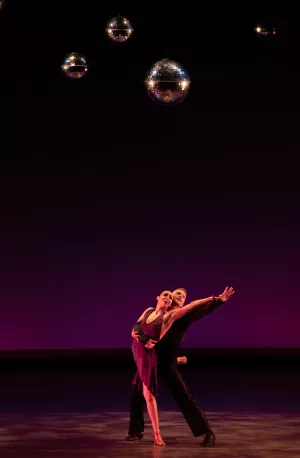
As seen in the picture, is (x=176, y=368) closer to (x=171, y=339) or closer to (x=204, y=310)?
(x=171, y=339)

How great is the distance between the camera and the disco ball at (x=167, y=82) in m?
6.76

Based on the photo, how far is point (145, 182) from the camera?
38.9ft

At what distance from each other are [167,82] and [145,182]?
16.8 feet

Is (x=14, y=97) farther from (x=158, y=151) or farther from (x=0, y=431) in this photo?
(x=0, y=431)

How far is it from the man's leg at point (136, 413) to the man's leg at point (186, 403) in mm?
253

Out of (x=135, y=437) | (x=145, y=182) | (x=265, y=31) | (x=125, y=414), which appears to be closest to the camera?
(x=135, y=437)

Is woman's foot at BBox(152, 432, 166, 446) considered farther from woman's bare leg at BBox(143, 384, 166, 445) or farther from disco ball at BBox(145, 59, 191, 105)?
disco ball at BBox(145, 59, 191, 105)

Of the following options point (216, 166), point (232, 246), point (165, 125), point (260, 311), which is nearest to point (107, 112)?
point (165, 125)

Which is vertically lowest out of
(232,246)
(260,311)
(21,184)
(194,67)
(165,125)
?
(260,311)

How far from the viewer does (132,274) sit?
1188 cm

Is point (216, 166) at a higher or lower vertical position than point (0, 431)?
higher

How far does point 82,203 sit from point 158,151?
3.69ft

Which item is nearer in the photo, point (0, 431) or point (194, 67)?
point (0, 431)

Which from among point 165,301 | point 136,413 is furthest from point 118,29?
point 136,413
